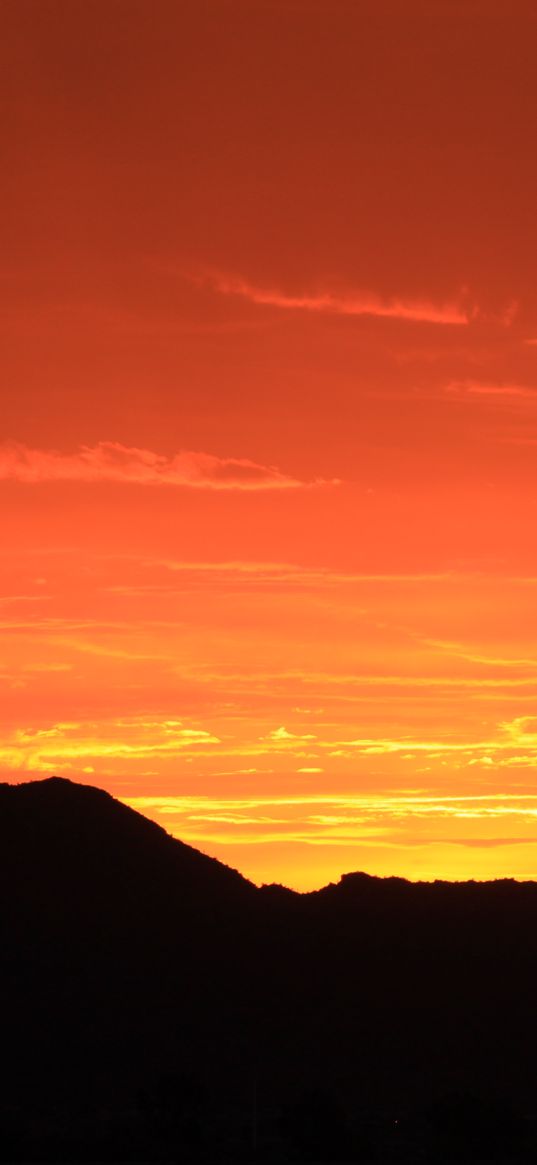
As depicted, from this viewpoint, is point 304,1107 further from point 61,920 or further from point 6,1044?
point 61,920

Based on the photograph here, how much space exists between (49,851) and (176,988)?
1208cm

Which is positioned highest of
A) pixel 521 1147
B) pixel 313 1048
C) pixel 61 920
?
pixel 61 920

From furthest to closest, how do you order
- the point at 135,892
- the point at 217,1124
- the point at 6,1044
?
the point at 135,892 → the point at 6,1044 → the point at 217,1124

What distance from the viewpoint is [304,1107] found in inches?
2093

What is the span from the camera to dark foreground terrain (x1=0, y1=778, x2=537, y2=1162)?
6380 centimetres

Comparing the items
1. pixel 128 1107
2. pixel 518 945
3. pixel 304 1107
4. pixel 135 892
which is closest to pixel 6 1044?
pixel 128 1107

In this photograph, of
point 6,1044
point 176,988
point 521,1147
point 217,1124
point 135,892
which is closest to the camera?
point 521,1147

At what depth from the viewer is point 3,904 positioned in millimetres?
84312

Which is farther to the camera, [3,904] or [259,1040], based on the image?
[3,904]

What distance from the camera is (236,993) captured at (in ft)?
265

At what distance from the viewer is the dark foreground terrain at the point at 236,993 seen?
6380 centimetres

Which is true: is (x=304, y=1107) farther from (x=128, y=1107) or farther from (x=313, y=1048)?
(x=313, y=1048)

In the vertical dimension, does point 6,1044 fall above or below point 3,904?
below

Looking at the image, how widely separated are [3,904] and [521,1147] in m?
39.7
